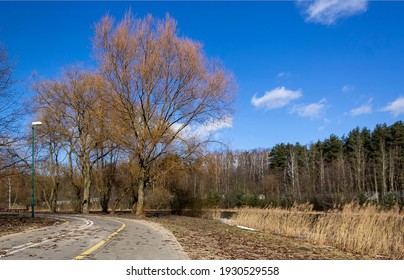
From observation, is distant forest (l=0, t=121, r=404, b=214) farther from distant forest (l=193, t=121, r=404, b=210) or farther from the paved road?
the paved road

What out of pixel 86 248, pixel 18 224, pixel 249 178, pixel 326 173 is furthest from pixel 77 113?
pixel 249 178

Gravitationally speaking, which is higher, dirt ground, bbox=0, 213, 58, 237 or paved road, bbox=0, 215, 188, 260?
dirt ground, bbox=0, 213, 58, 237

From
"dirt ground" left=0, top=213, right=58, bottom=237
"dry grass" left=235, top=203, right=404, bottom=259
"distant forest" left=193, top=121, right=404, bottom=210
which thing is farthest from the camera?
"distant forest" left=193, top=121, right=404, bottom=210

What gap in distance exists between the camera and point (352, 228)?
547 inches

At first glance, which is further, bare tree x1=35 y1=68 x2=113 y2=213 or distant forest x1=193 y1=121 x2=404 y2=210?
distant forest x1=193 y1=121 x2=404 y2=210

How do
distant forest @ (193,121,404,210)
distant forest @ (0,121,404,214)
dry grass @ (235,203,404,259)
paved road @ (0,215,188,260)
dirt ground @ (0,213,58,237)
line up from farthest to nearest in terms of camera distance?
distant forest @ (193,121,404,210), distant forest @ (0,121,404,214), dirt ground @ (0,213,58,237), dry grass @ (235,203,404,259), paved road @ (0,215,188,260)

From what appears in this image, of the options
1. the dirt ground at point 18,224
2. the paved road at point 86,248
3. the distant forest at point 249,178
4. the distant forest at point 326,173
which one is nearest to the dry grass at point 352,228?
the distant forest at point 249,178

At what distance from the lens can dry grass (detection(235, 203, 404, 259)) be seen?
12336mm

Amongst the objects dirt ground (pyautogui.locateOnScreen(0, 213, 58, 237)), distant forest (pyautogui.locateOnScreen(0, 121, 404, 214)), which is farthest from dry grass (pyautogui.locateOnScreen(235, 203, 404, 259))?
dirt ground (pyautogui.locateOnScreen(0, 213, 58, 237))

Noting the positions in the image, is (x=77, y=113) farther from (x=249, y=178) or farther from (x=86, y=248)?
(x=249, y=178)

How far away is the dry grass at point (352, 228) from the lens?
12.3 metres

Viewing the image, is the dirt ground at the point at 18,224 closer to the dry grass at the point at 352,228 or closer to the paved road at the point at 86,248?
the paved road at the point at 86,248

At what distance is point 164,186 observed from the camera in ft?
88.8
